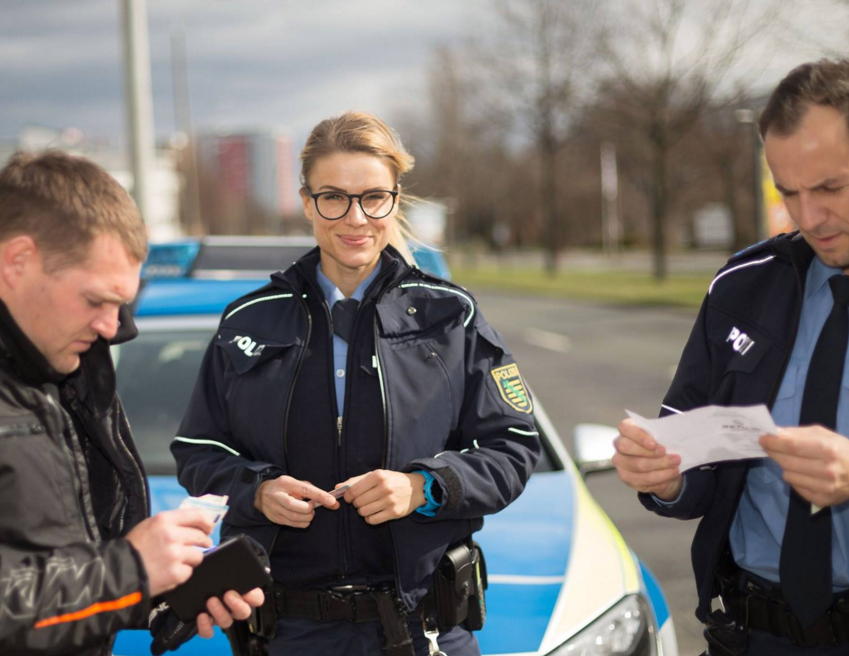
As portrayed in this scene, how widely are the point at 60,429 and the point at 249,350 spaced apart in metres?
0.69

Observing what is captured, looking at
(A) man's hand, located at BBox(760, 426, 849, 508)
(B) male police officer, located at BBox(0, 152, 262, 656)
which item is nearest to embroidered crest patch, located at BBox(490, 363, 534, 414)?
(A) man's hand, located at BBox(760, 426, 849, 508)

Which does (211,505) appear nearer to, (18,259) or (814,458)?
(18,259)

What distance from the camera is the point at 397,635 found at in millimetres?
2178

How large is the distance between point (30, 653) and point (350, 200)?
50.9 inches

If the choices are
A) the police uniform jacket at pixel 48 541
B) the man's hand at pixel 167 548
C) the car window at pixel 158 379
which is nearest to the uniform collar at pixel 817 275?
the man's hand at pixel 167 548

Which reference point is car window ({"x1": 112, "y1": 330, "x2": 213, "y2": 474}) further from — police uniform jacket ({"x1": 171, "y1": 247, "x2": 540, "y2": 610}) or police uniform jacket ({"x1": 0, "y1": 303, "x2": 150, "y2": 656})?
police uniform jacket ({"x1": 0, "y1": 303, "x2": 150, "y2": 656})

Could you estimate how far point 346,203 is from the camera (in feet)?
7.82

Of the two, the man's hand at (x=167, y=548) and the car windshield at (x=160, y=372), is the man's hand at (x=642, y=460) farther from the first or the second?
the car windshield at (x=160, y=372)

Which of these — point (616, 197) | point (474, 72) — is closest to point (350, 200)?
point (474, 72)

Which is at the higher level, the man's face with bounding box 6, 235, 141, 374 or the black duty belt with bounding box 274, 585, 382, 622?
the man's face with bounding box 6, 235, 141, 374

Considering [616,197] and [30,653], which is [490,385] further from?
[616,197]

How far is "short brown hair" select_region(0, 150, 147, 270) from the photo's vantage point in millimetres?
1572

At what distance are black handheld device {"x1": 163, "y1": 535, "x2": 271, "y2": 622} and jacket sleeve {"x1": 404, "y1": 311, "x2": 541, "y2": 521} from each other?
49 centimetres

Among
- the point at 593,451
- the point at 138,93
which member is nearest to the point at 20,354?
the point at 593,451
